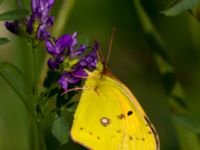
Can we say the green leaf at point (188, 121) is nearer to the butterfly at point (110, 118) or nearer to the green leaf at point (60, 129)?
the butterfly at point (110, 118)

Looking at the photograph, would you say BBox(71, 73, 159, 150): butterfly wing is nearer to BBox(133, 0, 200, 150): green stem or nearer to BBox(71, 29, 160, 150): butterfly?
BBox(71, 29, 160, 150): butterfly

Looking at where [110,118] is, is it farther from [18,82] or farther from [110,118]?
[18,82]

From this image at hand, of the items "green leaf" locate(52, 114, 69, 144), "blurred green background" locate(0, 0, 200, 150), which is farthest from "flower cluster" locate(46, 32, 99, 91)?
"blurred green background" locate(0, 0, 200, 150)

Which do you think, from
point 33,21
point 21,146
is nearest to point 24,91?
point 33,21

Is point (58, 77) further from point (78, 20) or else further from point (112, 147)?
point (78, 20)

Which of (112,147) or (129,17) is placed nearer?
(112,147)

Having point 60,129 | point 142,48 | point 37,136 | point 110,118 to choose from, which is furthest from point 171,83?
point 142,48
